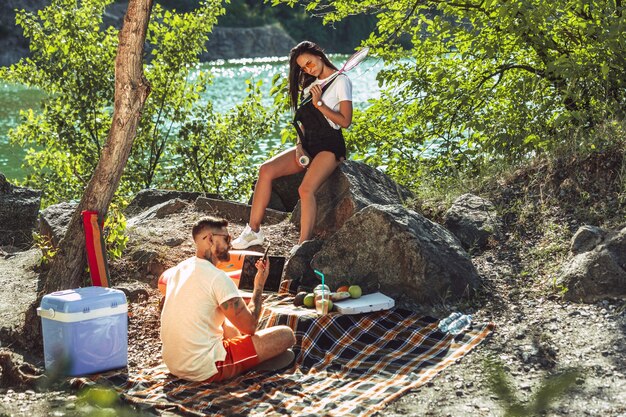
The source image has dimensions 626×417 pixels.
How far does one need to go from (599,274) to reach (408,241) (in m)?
1.37

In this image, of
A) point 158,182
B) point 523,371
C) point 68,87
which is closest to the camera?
point 523,371

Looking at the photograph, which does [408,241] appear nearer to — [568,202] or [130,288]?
[568,202]

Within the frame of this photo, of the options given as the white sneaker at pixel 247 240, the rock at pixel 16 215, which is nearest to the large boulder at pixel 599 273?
the white sneaker at pixel 247 240

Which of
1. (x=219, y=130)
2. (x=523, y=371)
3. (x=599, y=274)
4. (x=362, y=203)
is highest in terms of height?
(x=219, y=130)

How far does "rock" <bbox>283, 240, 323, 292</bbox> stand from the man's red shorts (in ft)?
4.69

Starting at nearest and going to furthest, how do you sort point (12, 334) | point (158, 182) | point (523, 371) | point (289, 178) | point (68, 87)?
point (523, 371) → point (12, 334) → point (289, 178) → point (68, 87) → point (158, 182)

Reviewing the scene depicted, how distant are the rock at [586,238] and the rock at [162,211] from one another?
14.7 ft

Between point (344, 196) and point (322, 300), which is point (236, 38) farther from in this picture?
point (322, 300)

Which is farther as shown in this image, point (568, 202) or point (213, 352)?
point (568, 202)

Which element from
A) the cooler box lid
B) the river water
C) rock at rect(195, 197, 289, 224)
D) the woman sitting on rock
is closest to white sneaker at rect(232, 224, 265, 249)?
the woman sitting on rock

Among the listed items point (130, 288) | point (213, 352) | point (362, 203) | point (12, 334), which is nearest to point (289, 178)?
point (362, 203)

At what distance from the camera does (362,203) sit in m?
7.84

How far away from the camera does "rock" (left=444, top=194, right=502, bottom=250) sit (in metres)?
7.59

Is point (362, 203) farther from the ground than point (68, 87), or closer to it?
closer to it
